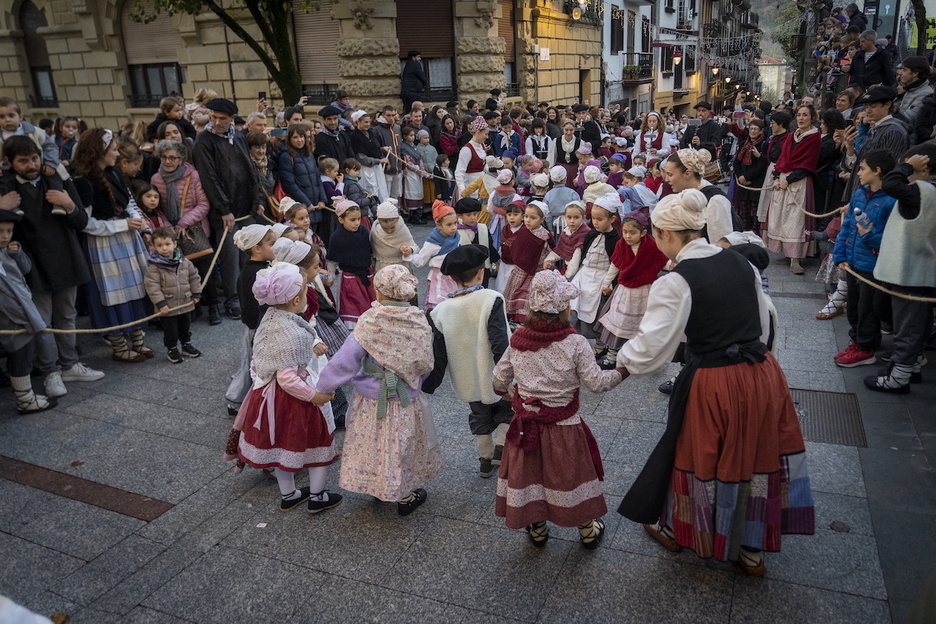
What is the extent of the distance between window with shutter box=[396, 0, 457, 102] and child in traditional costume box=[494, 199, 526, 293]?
11.1m

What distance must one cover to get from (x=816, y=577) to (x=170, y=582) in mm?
3337

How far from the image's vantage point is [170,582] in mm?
3613

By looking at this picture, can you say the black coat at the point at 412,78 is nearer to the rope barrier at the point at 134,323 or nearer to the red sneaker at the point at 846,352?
the rope barrier at the point at 134,323

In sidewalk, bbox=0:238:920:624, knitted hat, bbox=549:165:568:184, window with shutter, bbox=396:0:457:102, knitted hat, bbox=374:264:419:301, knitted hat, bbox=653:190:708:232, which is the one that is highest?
window with shutter, bbox=396:0:457:102

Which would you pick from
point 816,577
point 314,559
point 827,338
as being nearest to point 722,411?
point 816,577

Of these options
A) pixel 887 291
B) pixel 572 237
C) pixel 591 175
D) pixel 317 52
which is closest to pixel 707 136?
pixel 591 175

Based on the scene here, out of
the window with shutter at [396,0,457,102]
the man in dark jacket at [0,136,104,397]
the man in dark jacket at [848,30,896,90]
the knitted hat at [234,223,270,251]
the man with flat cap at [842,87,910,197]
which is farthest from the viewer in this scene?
the window with shutter at [396,0,457,102]

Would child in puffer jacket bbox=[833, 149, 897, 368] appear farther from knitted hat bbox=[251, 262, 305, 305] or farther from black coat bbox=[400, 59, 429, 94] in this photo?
black coat bbox=[400, 59, 429, 94]

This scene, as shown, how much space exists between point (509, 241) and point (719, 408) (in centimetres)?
387

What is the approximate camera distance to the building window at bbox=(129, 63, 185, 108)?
19000 mm

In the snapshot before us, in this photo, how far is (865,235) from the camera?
564 cm

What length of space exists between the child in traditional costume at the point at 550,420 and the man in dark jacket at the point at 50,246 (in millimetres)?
4579

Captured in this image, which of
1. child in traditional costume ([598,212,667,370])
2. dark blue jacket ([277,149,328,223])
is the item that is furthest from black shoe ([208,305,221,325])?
child in traditional costume ([598,212,667,370])

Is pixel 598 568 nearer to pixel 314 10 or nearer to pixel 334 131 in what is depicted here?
pixel 334 131
